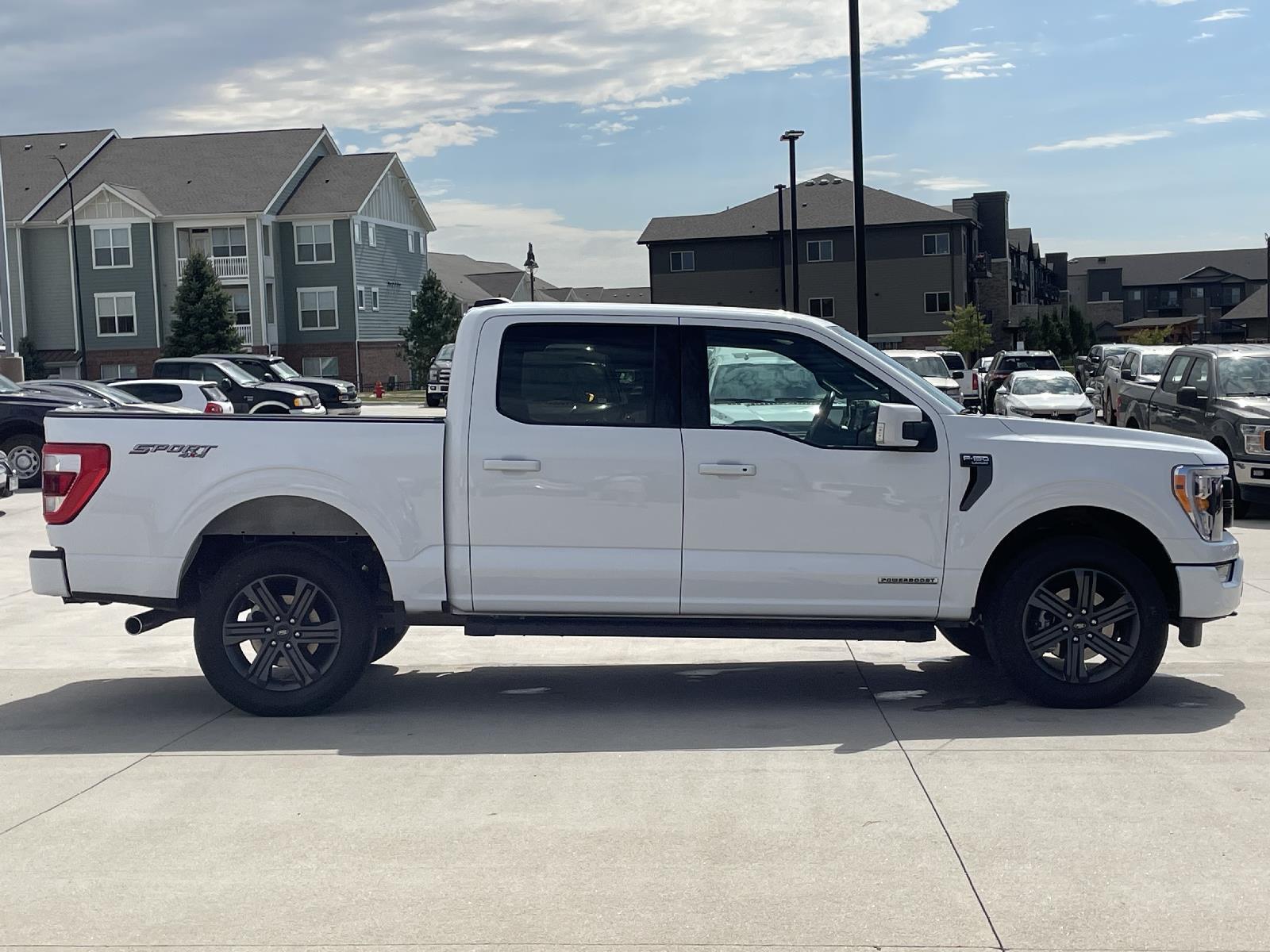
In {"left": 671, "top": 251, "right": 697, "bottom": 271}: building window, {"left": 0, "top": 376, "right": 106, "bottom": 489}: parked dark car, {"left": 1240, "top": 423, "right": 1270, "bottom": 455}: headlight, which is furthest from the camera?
{"left": 671, "top": 251, "right": 697, "bottom": 271}: building window

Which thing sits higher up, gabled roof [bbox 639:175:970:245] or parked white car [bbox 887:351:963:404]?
gabled roof [bbox 639:175:970:245]

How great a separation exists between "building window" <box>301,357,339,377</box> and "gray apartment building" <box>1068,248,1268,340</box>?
74.6m

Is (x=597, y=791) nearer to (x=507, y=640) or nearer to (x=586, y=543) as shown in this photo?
(x=586, y=543)

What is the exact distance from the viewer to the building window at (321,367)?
209 feet

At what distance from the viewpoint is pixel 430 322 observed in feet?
208

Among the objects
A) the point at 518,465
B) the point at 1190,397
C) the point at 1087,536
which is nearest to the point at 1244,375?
the point at 1190,397

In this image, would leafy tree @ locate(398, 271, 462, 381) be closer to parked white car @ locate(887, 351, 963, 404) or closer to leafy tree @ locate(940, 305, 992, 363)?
leafy tree @ locate(940, 305, 992, 363)

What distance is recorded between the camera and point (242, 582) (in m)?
7.04

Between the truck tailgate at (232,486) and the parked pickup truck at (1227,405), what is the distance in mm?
10173

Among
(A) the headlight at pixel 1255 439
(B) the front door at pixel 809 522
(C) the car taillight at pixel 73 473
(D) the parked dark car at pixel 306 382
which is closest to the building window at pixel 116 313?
(D) the parked dark car at pixel 306 382

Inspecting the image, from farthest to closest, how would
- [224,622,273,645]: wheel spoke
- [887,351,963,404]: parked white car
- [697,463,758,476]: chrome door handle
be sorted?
[887,351,963,404]: parked white car → [224,622,273,645]: wheel spoke → [697,463,758,476]: chrome door handle

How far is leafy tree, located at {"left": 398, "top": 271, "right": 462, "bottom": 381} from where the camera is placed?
6316 cm

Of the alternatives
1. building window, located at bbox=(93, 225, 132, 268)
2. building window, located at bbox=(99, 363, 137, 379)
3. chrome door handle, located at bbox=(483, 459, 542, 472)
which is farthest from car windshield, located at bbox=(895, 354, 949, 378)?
building window, located at bbox=(93, 225, 132, 268)

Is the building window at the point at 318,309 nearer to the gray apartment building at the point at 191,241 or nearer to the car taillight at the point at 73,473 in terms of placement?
the gray apartment building at the point at 191,241
